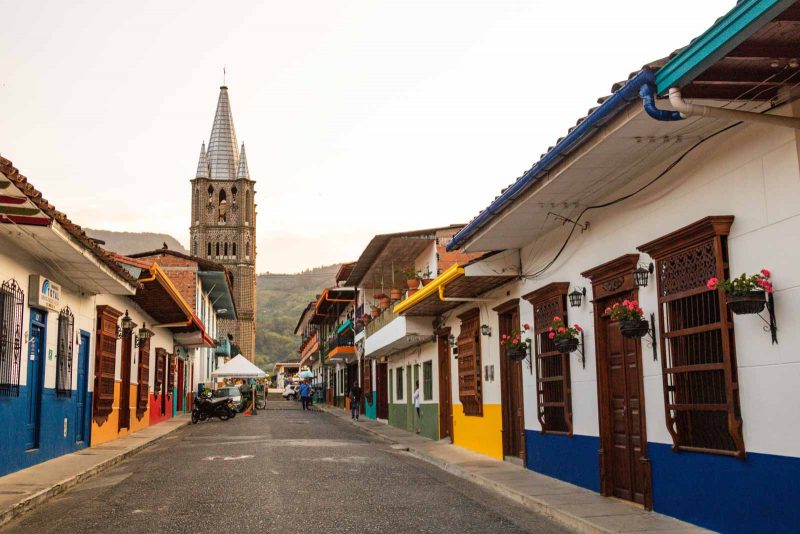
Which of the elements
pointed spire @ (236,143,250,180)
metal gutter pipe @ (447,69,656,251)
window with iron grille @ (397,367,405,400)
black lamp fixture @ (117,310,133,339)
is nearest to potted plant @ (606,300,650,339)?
metal gutter pipe @ (447,69,656,251)

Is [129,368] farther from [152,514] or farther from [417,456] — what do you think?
[152,514]

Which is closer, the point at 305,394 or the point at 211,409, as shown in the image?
the point at 211,409

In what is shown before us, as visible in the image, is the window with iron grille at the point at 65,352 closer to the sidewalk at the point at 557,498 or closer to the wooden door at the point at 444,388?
the sidewalk at the point at 557,498

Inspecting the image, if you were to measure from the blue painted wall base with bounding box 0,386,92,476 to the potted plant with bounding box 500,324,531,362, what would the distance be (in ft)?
24.4

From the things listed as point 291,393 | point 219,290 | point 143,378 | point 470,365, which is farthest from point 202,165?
point 470,365

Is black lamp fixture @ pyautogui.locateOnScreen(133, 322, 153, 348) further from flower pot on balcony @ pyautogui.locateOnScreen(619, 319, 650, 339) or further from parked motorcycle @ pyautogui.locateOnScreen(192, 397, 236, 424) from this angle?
flower pot on balcony @ pyautogui.locateOnScreen(619, 319, 650, 339)

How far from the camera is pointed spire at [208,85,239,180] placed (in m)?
109

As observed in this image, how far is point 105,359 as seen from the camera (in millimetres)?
18625

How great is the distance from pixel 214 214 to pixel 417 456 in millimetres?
93769

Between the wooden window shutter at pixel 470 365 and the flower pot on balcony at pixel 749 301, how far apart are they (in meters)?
10.1

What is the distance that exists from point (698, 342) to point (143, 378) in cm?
1950

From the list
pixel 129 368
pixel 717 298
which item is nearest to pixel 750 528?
pixel 717 298

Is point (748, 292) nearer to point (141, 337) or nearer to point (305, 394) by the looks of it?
point (141, 337)

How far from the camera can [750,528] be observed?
22.9ft
